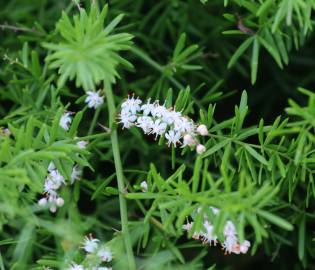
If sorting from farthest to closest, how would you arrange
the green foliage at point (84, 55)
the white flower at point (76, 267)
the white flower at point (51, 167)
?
the white flower at point (51, 167), the white flower at point (76, 267), the green foliage at point (84, 55)

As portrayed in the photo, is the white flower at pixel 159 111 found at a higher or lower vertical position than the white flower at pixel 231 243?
higher

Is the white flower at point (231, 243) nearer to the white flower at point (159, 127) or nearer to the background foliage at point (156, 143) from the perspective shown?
the background foliage at point (156, 143)

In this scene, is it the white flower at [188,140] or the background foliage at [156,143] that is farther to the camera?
the white flower at [188,140]

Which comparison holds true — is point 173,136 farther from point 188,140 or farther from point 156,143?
point 156,143

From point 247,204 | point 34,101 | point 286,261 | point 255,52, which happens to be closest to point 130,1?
point 34,101

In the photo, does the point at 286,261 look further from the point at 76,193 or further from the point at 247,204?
the point at 247,204

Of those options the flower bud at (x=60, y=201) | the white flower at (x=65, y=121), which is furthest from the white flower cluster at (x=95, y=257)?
the white flower at (x=65, y=121)

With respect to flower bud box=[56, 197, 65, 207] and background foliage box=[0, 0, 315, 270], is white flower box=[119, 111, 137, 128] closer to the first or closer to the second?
background foliage box=[0, 0, 315, 270]
